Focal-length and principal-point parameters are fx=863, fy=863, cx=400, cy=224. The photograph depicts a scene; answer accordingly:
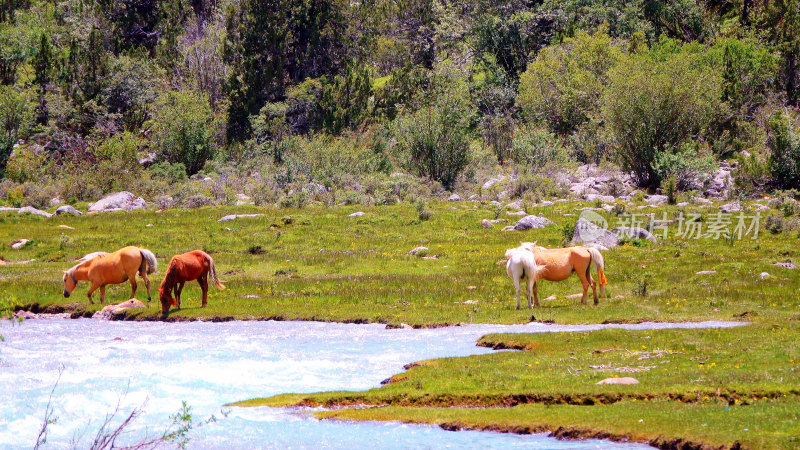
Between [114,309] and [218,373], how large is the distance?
31.5 ft

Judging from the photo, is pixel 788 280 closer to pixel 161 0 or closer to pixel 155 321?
pixel 155 321

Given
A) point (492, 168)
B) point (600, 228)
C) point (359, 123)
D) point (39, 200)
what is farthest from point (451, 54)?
point (600, 228)

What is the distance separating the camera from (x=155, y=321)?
1085 inches

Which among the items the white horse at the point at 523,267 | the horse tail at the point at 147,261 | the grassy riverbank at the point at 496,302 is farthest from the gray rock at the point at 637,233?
the horse tail at the point at 147,261

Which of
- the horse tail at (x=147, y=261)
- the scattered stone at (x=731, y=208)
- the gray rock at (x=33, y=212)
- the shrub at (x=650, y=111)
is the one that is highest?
the shrub at (x=650, y=111)

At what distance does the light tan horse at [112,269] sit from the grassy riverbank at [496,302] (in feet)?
2.61

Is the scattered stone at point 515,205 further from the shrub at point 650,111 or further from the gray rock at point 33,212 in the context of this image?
the gray rock at point 33,212

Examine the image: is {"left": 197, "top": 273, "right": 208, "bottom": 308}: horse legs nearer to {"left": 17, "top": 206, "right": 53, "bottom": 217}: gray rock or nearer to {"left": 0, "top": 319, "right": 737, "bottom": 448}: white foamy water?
{"left": 0, "top": 319, "right": 737, "bottom": 448}: white foamy water

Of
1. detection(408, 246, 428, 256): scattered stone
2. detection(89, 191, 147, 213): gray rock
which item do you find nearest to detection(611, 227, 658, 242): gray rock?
detection(408, 246, 428, 256): scattered stone

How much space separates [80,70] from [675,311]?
229ft

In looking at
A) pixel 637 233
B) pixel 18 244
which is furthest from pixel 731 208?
pixel 18 244

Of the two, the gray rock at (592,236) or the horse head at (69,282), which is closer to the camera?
the horse head at (69,282)

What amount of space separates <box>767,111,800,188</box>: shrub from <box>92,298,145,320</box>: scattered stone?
43.2 m

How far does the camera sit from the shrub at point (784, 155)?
55.7 meters
